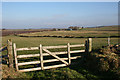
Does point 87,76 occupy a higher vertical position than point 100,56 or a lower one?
lower

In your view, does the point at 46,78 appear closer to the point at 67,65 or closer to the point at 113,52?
the point at 67,65

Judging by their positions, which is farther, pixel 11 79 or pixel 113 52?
pixel 113 52

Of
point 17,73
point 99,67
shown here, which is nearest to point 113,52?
point 99,67

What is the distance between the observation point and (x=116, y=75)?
22.0 feet

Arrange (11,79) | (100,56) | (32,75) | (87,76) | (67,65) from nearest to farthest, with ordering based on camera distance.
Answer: (11,79) → (87,76) → (32,75) → (100,56) → (67,65)

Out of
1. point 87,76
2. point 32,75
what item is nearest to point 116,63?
→ point 87,76

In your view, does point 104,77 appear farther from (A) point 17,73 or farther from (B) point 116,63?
(A) point 17,73

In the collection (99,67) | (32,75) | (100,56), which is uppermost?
(100,56)

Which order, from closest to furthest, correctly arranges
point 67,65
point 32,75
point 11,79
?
point 11,79 → point 32,75 → point 67,65

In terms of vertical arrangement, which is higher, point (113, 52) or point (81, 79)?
point (113, 52)

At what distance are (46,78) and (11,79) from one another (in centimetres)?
199

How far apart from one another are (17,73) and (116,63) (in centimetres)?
648

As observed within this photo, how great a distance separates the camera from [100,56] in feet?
27.7

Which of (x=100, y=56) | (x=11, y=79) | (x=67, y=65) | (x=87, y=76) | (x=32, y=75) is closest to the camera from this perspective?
(x=11, y=79)
